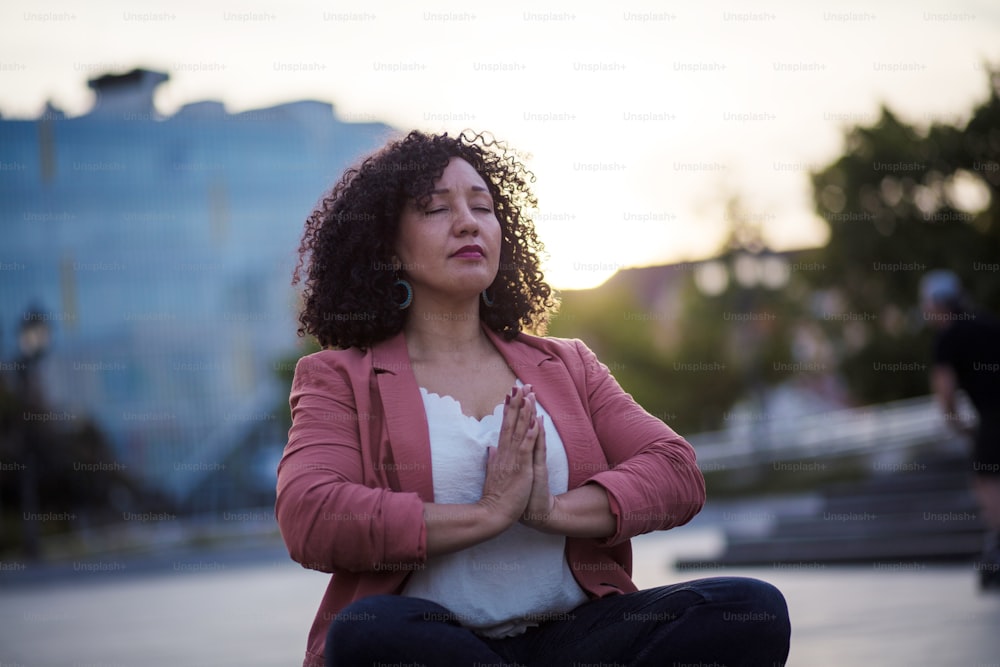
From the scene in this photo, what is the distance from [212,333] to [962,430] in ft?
253

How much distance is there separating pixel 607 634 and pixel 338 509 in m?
0.63

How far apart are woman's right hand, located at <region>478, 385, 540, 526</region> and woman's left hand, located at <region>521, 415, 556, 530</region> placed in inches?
0.8

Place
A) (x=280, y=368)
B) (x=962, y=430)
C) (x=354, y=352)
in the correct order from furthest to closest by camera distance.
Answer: (x=280, y=368) → (x=962, y=430) → (x=354, y=352)

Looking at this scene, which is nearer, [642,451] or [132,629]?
[642,451]

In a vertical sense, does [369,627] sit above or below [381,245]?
below

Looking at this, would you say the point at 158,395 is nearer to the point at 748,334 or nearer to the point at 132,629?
the point at 748,334

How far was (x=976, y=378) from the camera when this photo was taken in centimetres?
700

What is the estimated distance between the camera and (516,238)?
321cm

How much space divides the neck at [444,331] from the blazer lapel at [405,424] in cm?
12

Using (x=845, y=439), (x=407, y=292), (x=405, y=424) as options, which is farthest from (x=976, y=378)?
(x=845, y=439)

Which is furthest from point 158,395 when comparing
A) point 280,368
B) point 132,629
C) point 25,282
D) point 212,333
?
point 132,629

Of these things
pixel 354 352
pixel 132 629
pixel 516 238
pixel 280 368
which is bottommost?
pixel 132 629

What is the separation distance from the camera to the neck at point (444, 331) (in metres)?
2.87

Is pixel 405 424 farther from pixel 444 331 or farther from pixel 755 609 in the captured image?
pixel 755 609
